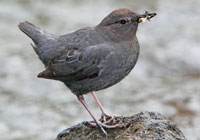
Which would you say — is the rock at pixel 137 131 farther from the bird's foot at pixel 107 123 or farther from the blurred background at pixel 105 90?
the blurred background at pixel 105 90

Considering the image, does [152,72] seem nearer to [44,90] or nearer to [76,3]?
[44,90]

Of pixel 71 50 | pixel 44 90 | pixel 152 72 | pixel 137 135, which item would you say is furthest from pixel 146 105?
pixel 137 135

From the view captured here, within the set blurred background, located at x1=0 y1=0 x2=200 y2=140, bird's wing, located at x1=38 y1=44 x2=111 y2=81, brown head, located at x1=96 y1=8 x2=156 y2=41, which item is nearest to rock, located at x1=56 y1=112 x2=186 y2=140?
bird's wing, located at x1=38 y1=44 x2=111 y2=81

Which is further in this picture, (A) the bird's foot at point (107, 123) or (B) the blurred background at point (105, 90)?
(B) the blurred background at point (105, 90)

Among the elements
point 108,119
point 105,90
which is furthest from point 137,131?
point 105,90

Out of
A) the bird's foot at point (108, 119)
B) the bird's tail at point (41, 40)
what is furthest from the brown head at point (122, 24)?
the bird's foot at point (108, 119)

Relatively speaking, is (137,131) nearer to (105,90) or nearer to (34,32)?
(34,32)
